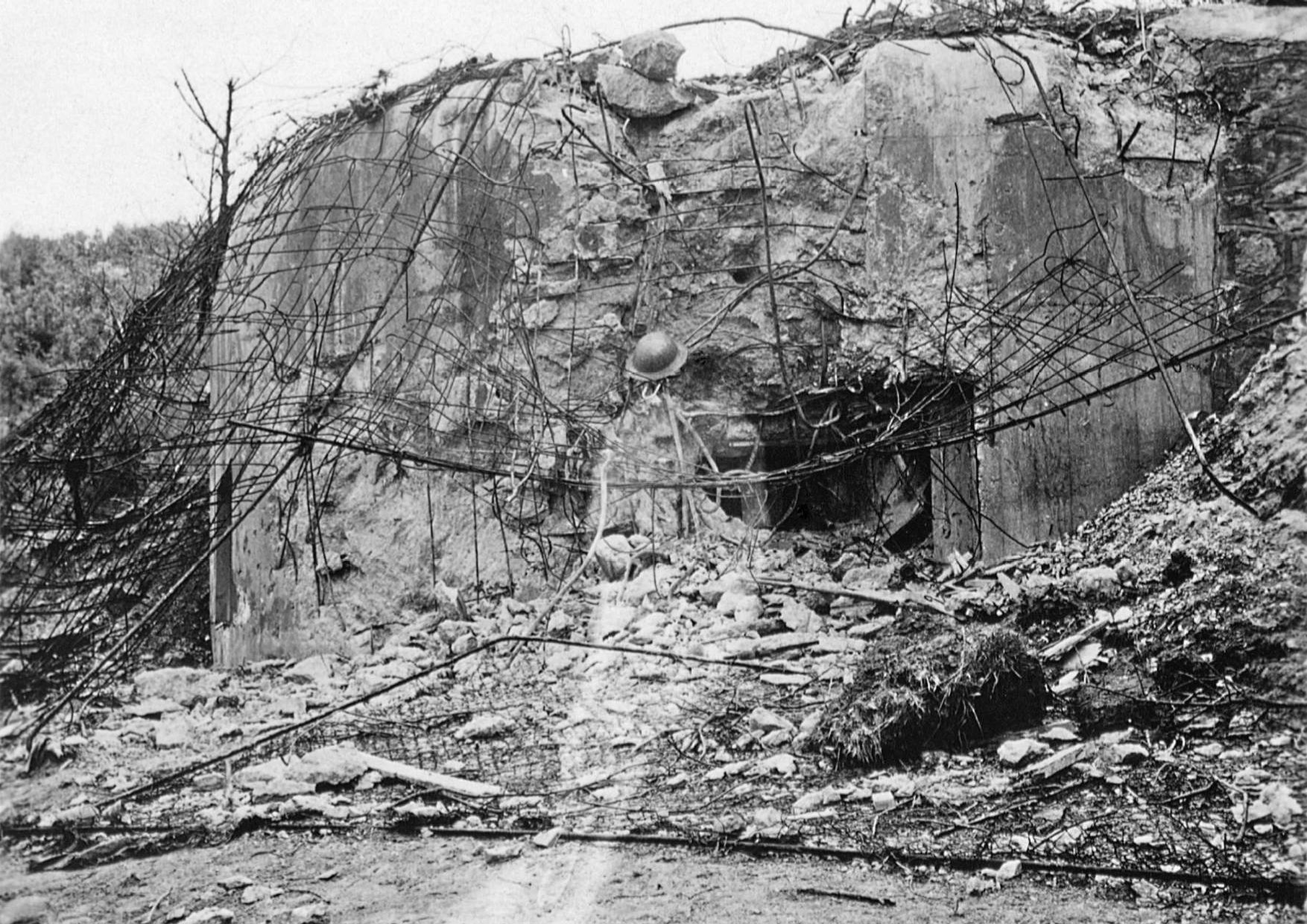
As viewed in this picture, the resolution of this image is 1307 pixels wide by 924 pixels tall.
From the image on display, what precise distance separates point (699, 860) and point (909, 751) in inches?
31.8

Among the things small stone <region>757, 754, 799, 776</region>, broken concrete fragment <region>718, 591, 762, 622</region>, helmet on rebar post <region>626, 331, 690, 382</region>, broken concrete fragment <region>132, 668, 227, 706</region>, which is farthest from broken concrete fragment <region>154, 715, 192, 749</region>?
helmet on rebar post <region>626, 331, 690, 382</region>

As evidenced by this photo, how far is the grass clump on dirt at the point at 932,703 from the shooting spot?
3078 millimetres

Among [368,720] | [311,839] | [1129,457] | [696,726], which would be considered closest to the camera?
[311,839]

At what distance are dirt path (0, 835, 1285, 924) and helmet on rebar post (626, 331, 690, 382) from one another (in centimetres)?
241

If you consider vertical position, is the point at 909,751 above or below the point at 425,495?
below

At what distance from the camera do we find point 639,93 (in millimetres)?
4953

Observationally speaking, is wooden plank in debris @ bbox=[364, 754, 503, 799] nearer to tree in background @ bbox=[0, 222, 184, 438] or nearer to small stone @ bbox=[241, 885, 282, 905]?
small stone @ bbox=[241, 885, 282, 905]

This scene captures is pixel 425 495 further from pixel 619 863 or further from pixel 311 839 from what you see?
pixel 619 863

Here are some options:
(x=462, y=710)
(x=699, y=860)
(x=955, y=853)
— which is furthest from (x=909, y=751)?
(x=462, y=710)

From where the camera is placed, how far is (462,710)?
3.74 metres

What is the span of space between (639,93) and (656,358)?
4.19 feet

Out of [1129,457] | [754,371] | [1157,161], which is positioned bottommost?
[1129,457]

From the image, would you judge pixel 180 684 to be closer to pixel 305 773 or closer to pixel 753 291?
pixel 305 773

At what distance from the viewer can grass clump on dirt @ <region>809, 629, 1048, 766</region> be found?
3078 millimetres
